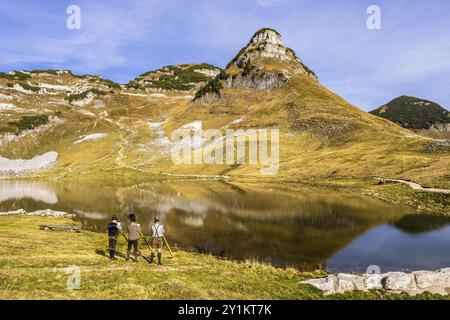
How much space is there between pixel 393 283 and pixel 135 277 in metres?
15.9

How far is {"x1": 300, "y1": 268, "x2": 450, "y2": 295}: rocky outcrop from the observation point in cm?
2214

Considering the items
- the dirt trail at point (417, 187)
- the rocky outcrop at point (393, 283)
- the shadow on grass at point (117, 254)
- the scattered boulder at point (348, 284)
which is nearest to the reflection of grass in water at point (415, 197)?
the dirt trail at point (417, 187)

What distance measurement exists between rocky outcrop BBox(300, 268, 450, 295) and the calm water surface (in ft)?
27.4

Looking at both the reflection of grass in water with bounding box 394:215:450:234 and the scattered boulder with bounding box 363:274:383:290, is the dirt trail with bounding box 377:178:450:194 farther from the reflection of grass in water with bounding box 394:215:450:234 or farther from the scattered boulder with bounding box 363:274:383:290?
the scattered boulder with bounding box 363:274:383:290

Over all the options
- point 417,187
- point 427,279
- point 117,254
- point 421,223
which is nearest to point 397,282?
point 427,279

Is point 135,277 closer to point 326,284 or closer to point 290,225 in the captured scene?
point 326,284

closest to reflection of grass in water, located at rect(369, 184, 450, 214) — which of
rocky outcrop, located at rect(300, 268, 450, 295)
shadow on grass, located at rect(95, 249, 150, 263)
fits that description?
rocky outcrop, located at rect(300, 268, 450, 295)

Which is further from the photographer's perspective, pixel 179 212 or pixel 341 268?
pixel 179 212

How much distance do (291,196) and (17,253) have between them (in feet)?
188

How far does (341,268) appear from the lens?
31.5m

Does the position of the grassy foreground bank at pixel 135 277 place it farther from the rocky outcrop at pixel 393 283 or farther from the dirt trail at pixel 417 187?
the dirt trail at pixel 417 187

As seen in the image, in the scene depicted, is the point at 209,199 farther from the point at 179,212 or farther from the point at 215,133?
the point at 215,133

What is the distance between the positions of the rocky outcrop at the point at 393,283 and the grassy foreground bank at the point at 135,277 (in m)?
0.76
